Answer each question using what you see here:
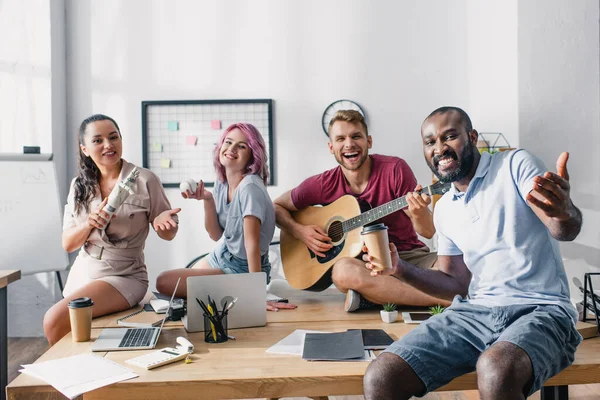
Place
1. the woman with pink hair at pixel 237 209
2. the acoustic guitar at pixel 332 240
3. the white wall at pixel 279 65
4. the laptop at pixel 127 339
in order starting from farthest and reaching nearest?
the white wall at pixel 279 65
the acoustic guitar at pixel 332 240
the woman with pink hair at pixel 237 209
the laptop at pixel 127 339

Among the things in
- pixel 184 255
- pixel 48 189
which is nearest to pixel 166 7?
pixel 48 189

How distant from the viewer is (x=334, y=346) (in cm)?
152

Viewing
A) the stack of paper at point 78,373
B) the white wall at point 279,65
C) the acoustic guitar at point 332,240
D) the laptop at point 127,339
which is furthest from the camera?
the white wall at point 279,65

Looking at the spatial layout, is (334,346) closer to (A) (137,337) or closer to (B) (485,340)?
(B) (485,340)

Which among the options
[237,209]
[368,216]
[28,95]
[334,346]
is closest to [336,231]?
[368,216]

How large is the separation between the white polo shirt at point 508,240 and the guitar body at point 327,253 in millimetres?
954

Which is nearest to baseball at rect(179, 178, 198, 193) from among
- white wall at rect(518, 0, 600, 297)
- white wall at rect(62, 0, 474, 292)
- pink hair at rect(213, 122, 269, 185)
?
pink hair at rect(213, 122, 269, 185)

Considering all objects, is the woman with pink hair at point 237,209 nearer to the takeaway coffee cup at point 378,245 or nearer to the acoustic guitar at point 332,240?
the acoustic guitar at point 332,240

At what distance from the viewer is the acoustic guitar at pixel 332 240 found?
8.52 ft

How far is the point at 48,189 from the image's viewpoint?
3682mm

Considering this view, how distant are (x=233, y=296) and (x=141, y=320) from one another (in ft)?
1.35

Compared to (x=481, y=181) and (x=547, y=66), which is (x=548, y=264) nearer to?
(x=481, y=181)

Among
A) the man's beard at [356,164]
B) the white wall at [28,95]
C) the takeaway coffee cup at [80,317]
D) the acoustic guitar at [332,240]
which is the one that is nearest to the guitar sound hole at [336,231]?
the acoustic guitar at [332,240]

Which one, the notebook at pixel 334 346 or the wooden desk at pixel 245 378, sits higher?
the notebook at pixel 334 346
